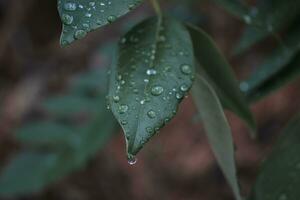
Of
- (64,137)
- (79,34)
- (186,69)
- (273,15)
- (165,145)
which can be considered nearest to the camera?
(79,34)

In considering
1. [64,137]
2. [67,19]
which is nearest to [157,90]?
[67,19]

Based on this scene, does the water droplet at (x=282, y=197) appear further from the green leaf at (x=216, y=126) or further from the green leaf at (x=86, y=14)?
the green leaf at (x=86, y=14)

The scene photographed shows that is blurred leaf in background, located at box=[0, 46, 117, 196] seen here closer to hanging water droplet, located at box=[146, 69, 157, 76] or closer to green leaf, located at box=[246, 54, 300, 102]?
green leaf, located at box=[246, 54, 300, 102]

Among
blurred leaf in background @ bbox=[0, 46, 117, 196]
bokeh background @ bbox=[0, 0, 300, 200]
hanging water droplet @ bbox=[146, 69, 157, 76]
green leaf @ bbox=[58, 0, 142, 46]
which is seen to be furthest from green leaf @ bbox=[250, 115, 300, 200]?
bokeh background @ bbox=[0, 0, 300, 200]

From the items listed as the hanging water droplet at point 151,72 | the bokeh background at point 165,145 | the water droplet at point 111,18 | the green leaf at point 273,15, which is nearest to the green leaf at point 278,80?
the green leaf at point 273,15

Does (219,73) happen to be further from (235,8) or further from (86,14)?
(86,14)

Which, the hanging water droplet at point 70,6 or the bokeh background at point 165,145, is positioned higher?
the hanging water droplet at point 70,6

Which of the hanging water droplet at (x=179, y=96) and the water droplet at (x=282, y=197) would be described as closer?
the hanging water droplet at (x=179, y=96)
